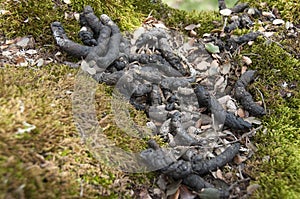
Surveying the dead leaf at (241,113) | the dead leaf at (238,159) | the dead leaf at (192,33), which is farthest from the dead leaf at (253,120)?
the dead leaf at (192,33)

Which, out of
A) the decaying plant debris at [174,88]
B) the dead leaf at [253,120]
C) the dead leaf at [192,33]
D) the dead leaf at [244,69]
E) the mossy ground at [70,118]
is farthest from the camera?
the dead leaf at [192,33]

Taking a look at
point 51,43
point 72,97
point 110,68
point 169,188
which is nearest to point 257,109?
point 169,188

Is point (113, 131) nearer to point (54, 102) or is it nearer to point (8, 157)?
point (54, 102)

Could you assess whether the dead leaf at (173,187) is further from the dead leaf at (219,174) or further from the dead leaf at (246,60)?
the dead leaf at (246,60)

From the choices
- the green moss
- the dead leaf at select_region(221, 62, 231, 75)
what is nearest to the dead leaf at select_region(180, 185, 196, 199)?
the green moss

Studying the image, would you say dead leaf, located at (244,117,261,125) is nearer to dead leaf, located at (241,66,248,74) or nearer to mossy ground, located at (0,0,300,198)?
mossy ground, located at (0,0,300,198)
